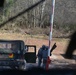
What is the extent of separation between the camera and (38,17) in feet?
58.9

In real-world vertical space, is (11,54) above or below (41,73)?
below

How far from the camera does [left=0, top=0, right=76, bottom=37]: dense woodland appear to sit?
16.8 meters

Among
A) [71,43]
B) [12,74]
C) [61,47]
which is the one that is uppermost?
[71,43]

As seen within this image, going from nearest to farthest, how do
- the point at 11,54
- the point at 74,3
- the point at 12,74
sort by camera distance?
the point at 12,74 < the point at 11,54 < the point at 74,3

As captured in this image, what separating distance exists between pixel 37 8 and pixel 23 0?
77cm

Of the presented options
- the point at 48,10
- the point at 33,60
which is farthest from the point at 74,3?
the point at 33,60

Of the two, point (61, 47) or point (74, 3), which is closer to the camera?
point (61, 47)

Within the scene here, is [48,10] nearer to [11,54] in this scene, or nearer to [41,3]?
[41,3]

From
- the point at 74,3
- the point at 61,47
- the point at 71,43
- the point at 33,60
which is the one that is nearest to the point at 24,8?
the point at 74,3

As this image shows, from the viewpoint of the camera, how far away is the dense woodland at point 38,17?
55.3 ft

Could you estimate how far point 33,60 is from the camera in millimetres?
7984

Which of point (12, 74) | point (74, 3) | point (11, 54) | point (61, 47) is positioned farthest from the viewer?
point (74, 3)

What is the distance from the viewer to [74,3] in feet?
55.6

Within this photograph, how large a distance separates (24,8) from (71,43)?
51.0 ft
